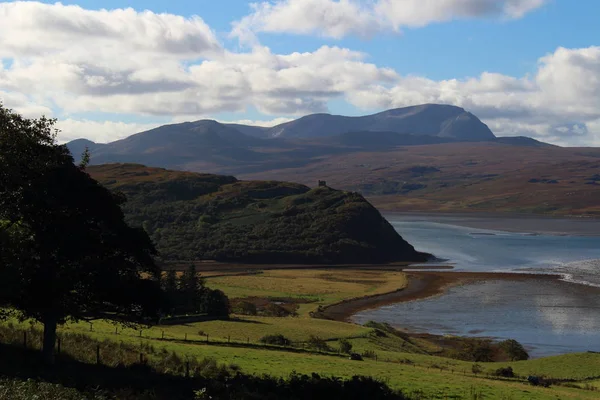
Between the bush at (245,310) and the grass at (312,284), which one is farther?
the grass at (312,284)

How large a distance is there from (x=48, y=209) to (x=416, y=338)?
5520 cm

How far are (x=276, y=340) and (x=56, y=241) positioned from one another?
28.9 metres

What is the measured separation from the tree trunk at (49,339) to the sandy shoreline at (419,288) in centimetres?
6180

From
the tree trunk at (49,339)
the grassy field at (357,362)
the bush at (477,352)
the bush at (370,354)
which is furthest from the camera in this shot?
the bush at (477,352)

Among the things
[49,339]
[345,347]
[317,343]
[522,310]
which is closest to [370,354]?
[345,347]

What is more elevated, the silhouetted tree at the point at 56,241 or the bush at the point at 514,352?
the silhouetted tree at the point at 56,241

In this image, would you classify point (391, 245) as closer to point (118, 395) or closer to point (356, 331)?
point (356, 331)

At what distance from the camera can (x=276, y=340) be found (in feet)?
185

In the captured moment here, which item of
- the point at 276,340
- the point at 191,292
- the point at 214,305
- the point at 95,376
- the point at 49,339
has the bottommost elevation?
the point at 276,340

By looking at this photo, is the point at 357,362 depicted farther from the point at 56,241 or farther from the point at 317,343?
the point at 56,241

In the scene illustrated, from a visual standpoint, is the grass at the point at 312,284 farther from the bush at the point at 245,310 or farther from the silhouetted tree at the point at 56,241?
the silhouetted tree at the point at 56,241

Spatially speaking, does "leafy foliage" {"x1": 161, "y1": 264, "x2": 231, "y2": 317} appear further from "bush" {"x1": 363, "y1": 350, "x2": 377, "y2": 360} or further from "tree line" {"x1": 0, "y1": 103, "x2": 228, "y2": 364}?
"tree line" {"x1": 0, "y1": 103, "x2": 228, "y2": 364}

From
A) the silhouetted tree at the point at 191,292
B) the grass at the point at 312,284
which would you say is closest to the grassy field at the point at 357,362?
the silhouetted tree at the point at 191,292

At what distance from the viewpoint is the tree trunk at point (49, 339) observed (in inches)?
1228
